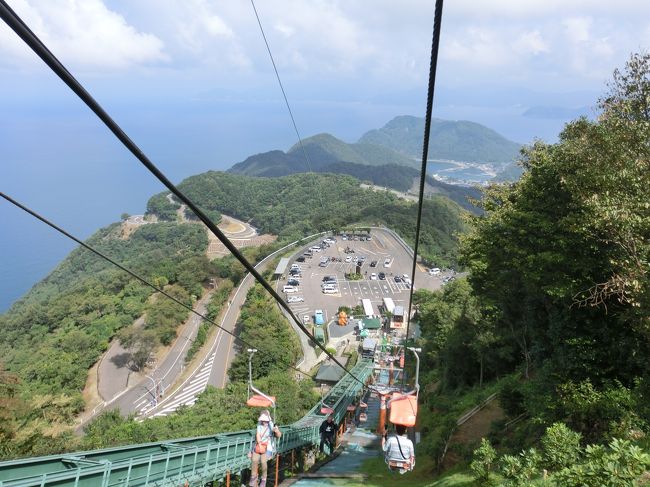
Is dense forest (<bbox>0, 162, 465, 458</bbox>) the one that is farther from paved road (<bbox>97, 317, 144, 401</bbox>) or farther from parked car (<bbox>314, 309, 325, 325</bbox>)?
parked car (<bbox>314, 309, 325, 325</bbox>)

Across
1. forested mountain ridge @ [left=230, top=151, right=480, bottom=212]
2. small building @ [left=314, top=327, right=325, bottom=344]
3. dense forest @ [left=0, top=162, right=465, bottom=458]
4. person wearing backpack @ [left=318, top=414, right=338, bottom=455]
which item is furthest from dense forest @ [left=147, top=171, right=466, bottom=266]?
person wearing backpack @ [left=318, top=414, right=338, bottom=455]

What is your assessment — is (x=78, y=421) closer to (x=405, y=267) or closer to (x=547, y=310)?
(x=547, y=310)

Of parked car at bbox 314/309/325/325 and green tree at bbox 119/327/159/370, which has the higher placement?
parked car at bbox 314/309/325/325

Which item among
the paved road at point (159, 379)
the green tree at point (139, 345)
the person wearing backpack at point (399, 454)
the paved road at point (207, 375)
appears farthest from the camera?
the green tree at point (139, 345)

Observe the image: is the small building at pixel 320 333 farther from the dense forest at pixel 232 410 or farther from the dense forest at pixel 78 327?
the dense forest at pixel 78 327

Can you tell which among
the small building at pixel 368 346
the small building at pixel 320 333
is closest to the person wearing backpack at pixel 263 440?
the small building at pixel 368 346

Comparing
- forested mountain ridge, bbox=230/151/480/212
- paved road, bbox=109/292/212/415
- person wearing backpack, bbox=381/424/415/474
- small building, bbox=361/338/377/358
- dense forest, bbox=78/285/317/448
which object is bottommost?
paved road, bbox=109/292/212/415

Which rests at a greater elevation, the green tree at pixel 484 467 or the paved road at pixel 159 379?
the green tree at pixel 484 467
